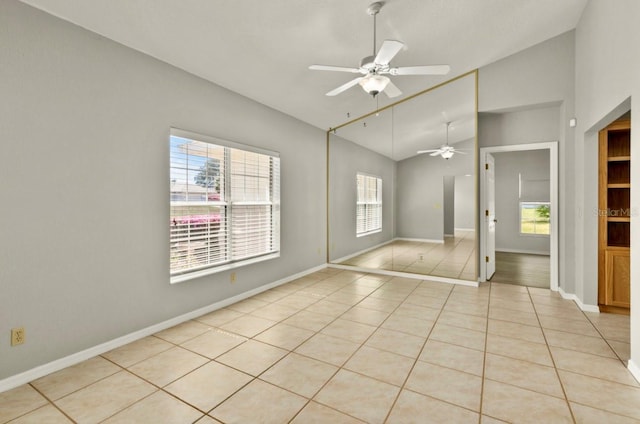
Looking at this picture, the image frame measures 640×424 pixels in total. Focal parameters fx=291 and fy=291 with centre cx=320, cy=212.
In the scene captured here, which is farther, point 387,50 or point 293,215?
point 293,215

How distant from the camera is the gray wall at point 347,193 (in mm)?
5750

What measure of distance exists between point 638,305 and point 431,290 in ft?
7.79

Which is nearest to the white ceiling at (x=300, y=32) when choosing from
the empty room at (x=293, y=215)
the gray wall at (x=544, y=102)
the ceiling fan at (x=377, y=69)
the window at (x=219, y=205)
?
the empty room at (x=293, y=215)

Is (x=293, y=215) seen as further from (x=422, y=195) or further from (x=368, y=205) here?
(x=422, y=195)

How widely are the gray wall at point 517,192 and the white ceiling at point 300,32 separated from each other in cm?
387

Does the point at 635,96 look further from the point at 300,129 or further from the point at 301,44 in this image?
the point at 300,129

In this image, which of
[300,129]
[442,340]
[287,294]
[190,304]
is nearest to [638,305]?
[442,340]

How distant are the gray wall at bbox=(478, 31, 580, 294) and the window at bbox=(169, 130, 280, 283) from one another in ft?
11.4

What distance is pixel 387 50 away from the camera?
232 cm

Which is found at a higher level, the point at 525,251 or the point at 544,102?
the point at 544,102

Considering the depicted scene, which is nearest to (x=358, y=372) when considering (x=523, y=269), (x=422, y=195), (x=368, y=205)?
(x=422, y=195)

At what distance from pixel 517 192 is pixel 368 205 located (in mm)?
4133

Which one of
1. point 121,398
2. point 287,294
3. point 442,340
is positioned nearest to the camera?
point 121,398

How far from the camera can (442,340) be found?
2.74 metres
